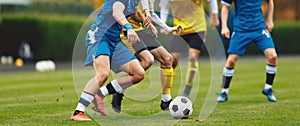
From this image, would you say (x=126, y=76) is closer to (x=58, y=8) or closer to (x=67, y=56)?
(x=67, y=56)

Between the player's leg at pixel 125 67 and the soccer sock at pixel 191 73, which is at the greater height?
the player's leg at pixel 125 67

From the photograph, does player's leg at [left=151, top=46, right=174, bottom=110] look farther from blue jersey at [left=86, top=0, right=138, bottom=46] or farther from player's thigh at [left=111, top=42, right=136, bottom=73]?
blue jersey at [left=86, top=0, right=138, bottom=46]

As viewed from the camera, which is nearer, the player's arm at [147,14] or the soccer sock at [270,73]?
the player's arm at [147,14]

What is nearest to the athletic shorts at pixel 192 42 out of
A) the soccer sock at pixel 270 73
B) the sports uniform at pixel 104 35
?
the soccer sock at pixel 270 73

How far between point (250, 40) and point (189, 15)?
1494 mm

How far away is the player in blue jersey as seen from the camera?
8344 millimetres

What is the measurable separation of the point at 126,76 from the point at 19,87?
21.9 ft

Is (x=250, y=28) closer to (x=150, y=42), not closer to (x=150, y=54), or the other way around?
(x=150, y=42)

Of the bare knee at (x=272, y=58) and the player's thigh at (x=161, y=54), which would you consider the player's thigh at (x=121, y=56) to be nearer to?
the player's thigh at (x=161, y=54)

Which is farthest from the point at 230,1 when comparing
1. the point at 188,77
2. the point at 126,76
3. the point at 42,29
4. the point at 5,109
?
the point at 42,29

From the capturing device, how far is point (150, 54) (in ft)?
30.6

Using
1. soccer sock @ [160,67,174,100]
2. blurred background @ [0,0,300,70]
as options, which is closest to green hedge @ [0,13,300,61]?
blurred background @ [0,0,300,70]

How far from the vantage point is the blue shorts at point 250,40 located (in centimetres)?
1101

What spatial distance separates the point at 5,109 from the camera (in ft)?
32.8
